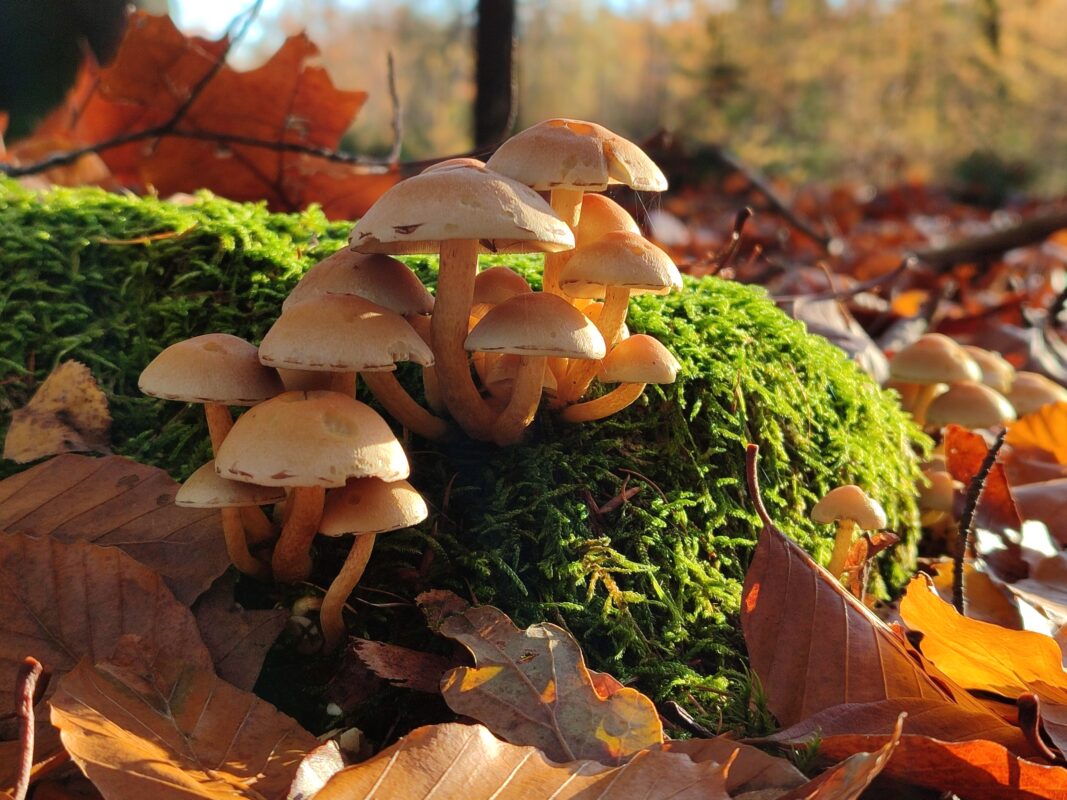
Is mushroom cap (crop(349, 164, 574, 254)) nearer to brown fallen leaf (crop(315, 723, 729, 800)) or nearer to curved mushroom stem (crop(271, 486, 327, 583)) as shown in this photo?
curved mushroom stem (crop(271, 486, 327, 583))

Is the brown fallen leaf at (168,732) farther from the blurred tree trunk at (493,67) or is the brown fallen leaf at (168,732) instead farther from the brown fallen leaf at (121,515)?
the blurred tree trunk at (493,67)

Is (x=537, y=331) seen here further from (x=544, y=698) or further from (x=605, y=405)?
(x=544, y=698)

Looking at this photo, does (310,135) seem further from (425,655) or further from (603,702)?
(603,702)

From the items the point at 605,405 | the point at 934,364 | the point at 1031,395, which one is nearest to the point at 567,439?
the point at 605,405

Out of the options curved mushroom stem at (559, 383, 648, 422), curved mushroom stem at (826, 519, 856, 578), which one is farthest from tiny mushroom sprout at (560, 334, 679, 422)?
curved mushroom stem at (826, 519, 856, 578)

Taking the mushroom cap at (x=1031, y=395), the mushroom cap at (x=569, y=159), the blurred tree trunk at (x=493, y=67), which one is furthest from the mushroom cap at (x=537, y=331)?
the blurred tree trunk at (x=493, y=67)

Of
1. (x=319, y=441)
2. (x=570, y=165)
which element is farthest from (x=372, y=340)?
(x=570, y=165)
